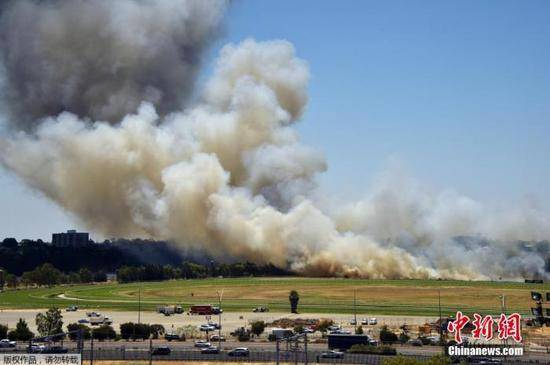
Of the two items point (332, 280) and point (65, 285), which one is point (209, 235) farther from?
point (65, 285)

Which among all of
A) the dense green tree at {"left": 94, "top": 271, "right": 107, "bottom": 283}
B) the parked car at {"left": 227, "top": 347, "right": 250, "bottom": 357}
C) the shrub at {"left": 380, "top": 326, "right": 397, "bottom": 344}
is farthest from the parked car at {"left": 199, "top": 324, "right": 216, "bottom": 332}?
the dense green tree at {"left": 94, "top": 271, "right": 107, "bottom": 283}

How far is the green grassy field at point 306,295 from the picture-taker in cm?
11512

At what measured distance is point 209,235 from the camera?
535 feet

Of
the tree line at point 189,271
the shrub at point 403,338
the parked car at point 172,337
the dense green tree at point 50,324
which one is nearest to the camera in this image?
the shrub at point 403,338

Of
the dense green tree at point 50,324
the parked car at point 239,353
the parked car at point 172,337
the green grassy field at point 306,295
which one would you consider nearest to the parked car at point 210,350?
the parked car at point 239,353

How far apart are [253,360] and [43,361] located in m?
17.5

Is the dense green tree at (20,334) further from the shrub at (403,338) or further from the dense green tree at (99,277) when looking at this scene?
the dense green tree at (99,277)

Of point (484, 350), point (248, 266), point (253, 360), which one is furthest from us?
point (248, 266)

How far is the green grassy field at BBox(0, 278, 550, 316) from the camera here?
115125 millimetres

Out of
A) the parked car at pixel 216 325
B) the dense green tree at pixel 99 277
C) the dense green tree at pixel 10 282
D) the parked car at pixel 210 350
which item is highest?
the dense green tree at pixel 99 277

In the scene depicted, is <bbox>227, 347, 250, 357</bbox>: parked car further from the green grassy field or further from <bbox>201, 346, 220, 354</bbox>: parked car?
the green grassy field

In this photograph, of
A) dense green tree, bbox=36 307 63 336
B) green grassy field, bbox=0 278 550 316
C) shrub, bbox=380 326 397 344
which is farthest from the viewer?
green grassy field, bbox=0 278 550 316

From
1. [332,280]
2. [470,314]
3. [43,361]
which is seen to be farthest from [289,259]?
[43,361]

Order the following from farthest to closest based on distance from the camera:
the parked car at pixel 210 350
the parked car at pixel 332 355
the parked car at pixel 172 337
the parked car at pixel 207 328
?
the parked car at pixel 207 328 → the parked car at pixel 172 337 → the parked car at pixel 210 350 → the parked car at pixel 332 355
